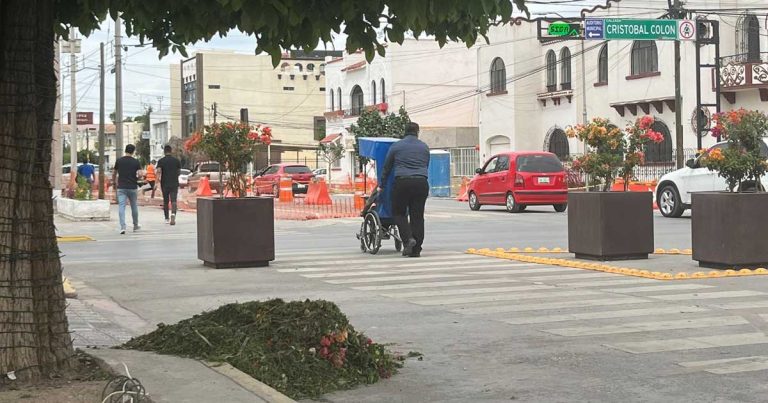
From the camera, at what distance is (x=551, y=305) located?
29.7 feet

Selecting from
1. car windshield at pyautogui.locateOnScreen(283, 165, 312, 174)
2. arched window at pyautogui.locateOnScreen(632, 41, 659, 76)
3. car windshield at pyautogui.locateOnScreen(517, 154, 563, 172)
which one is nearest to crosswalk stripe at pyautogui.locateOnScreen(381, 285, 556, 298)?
car windshield at pyautogui.locateOnScreen(517, 154, 563, 172)

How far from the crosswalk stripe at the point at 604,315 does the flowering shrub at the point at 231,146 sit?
552 cm

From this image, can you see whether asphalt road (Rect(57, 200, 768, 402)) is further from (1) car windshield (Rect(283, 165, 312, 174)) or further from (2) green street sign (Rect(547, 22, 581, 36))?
(1) car windshield (Rect(283, 165, 312, 174))

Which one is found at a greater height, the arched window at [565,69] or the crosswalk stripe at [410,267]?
the arched window at [565,69]

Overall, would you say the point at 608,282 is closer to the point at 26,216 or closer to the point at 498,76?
the point at 26,216

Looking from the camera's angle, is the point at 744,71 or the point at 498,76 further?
the point at 498,76

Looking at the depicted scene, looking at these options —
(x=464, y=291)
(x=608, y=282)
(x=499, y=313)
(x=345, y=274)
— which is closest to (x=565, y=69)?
(x=345, y=274)

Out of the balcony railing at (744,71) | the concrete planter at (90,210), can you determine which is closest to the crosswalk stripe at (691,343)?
the concrete planter at (90,210)

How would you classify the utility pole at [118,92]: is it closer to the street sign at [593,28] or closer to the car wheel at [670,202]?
the street sign at [593,28]

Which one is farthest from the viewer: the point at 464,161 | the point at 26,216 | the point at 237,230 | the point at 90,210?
the point at 464,161

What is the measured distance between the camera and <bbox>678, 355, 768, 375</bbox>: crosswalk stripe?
6.16 metres

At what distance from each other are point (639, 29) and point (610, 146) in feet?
51.6

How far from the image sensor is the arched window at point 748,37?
1396 inches

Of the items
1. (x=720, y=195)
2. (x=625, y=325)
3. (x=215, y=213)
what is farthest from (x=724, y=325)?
(x=215, y=213)
